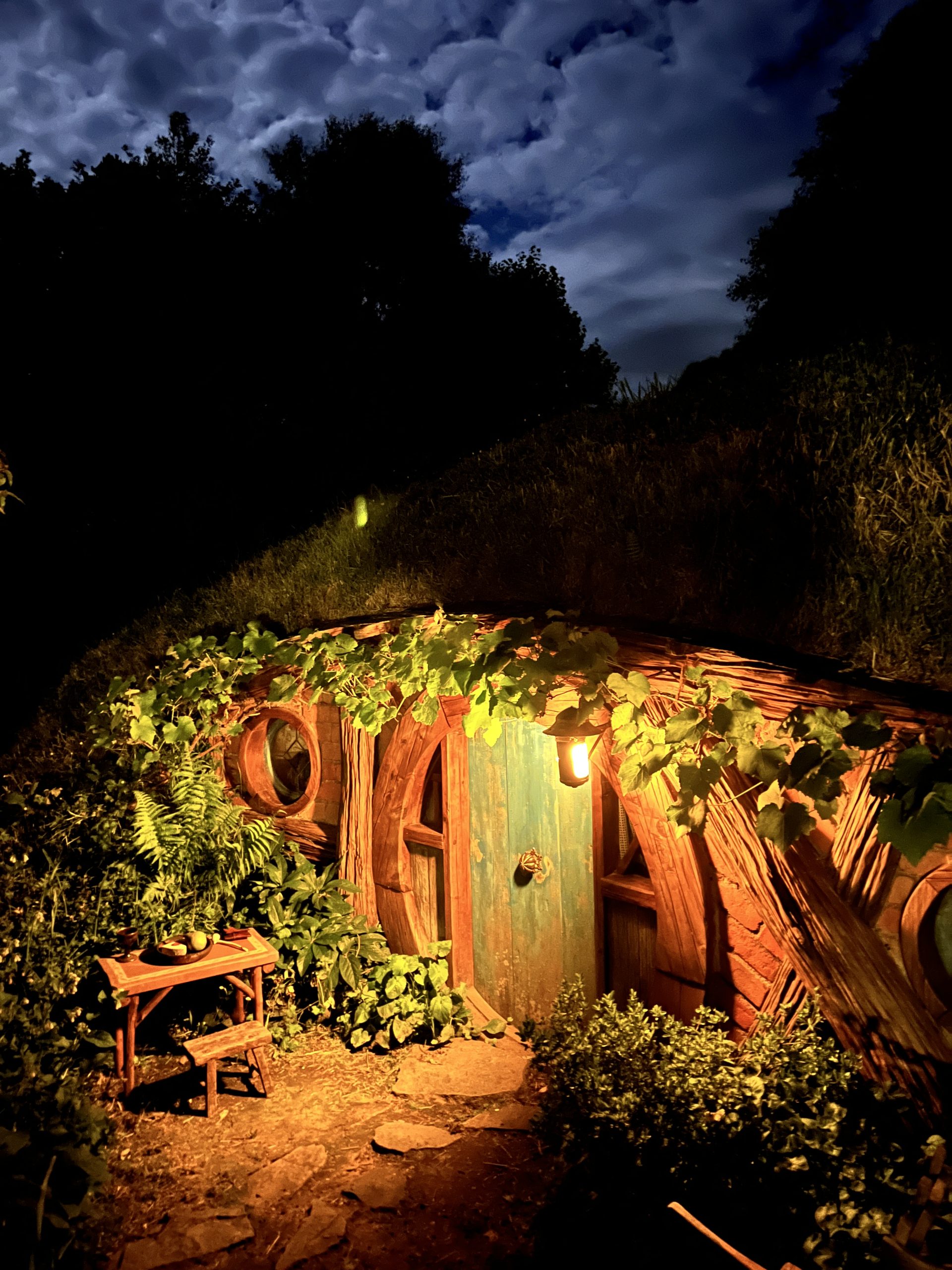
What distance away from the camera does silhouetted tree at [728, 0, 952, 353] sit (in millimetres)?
11016

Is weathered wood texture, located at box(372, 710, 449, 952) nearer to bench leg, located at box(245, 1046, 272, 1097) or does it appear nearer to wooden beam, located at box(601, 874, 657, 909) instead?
bench leg, located at box(245, 1046, 272, 1097)

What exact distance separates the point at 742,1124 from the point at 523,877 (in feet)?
7.21

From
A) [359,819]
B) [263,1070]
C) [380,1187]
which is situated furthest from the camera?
[359,819]

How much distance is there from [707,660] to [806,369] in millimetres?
4446

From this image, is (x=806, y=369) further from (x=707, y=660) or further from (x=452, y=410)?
(x=452, y=410)

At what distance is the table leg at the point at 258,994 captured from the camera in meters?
4.69

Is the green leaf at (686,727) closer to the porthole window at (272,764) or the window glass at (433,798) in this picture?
the window glass at (433,798)

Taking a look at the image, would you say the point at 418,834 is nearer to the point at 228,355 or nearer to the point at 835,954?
the point at 835,954

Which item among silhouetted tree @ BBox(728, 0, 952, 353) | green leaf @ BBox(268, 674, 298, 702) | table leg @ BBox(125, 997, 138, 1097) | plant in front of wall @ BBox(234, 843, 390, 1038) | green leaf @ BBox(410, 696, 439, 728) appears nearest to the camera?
green leaf @ BBox(410, 696, 439, 728)

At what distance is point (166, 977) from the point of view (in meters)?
Answer: 4.43

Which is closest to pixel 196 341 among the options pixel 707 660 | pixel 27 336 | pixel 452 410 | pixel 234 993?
pixel 27 336

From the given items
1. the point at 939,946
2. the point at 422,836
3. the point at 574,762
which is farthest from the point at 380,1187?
the point at 939,946

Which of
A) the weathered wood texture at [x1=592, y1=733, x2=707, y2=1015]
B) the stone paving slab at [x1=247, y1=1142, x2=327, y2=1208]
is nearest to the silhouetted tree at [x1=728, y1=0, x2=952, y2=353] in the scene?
the weathered wood texture at [x1=592, y1=733, x2=707, y2=1015]

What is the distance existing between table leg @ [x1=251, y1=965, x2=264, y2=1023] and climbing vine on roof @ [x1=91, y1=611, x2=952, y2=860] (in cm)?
170
